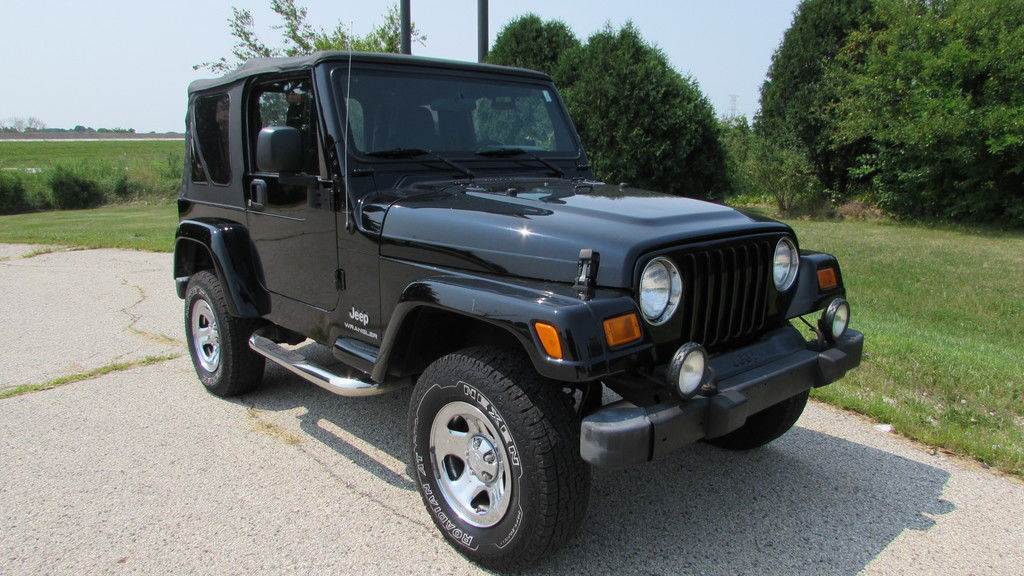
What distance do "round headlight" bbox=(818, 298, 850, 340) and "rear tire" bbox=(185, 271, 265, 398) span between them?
325cm

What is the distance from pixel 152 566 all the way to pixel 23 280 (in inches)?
315

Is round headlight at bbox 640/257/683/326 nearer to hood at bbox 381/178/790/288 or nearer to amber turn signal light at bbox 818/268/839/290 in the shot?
hood at bbox 381/178/790/288

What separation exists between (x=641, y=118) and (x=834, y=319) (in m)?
10.1

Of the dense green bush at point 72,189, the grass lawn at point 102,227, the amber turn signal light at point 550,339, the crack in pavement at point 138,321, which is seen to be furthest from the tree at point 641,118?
the dense green bush at point 72,189

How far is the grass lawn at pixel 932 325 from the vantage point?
13.5ft

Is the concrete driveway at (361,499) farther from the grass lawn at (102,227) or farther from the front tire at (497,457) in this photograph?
the grass lawn at (102,227)

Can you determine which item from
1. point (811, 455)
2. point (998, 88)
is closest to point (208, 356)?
point (811, 455)

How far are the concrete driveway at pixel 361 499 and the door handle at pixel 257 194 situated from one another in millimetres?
1275

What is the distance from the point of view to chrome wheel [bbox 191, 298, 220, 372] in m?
4.70

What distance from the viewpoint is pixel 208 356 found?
4852 mm

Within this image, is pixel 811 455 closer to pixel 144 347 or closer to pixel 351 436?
pixel 351 436

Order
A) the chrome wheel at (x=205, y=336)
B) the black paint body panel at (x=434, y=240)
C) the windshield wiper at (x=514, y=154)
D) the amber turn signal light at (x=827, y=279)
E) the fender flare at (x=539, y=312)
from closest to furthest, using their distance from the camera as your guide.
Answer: the fender flare at (x=539, y=312) < the black paint body panel at (x=434, y=240) < the amber turn signal light at (x=827, y=279) < the windshield wiper at (x=514, y=154) < the chrome wheel at (x=205, y=336)

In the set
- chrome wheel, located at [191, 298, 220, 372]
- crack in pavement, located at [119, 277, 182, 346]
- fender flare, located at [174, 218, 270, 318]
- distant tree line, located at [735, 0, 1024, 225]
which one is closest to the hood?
fender flare, located at [174, 218, 270, 318]

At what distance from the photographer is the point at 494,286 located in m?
2.69
